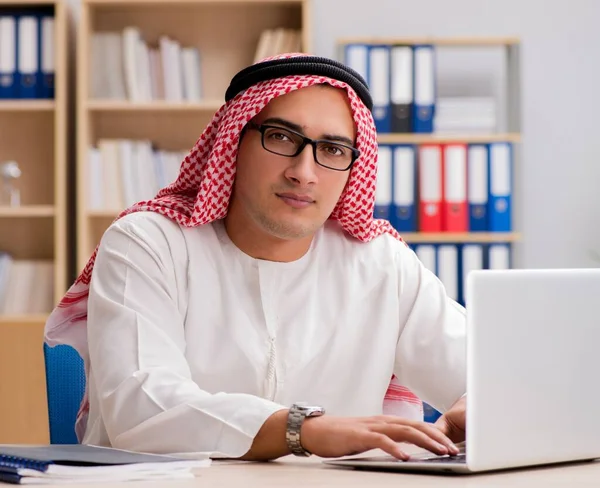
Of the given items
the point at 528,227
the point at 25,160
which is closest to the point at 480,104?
the point at 528,227

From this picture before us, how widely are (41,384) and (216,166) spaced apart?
242 cm

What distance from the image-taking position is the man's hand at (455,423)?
157 centimetres

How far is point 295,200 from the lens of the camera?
1.87 metres

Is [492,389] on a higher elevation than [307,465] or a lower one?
higher

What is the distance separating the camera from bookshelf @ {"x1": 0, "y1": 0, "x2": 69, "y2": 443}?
4004 mm

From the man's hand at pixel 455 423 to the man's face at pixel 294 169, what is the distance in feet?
1.58

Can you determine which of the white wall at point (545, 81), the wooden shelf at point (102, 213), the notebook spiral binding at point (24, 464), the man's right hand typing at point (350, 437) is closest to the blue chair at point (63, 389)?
the man's right hand typing at point (350, 437)

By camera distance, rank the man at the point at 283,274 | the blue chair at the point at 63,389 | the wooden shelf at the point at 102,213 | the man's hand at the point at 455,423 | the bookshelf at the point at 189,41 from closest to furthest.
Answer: the man's hand at the point at 455,423 → the man at the point at 283,274 → the blue chair at the point at 63,389 → the wooden shelf at the point at 102,213 → the bookshelf at the point at 189,41

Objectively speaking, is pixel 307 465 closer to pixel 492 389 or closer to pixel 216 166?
pixel 492 389

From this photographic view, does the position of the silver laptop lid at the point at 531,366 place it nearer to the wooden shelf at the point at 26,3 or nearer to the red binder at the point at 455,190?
the red binder at the point at 455,190

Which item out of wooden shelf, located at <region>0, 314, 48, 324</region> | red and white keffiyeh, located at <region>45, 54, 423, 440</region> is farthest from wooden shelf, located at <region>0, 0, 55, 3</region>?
red and white keffiyeh, located at <region>45, 54, 423, 440</region>

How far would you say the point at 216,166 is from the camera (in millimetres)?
1884

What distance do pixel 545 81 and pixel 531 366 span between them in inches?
139

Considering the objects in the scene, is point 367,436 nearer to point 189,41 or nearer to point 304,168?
point 304,168
